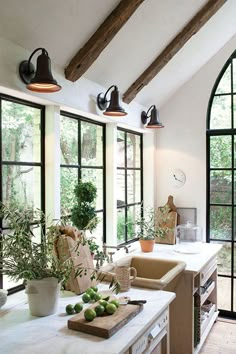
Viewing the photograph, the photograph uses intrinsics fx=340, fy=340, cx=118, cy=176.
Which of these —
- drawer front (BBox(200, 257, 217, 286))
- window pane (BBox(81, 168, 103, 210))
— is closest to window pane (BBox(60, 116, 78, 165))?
window pane (BBox(81, 168, 103, 210))

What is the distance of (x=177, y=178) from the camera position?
4.08 metres

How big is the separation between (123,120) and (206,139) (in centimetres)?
114

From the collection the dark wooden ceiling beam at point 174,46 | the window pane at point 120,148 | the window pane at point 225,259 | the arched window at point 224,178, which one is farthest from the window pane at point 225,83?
the window pane at point 225,259

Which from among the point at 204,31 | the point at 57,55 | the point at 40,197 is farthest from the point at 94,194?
the point at 204,31

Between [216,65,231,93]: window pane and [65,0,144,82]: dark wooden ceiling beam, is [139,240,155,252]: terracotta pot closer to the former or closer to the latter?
Answer: [65,0,144,82]: dark wooden ceiling beam

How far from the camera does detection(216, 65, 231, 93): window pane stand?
12.8ft

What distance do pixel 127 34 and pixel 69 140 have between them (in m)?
0.95

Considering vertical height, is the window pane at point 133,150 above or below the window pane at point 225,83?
below

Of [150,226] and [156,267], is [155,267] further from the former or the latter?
[150,226]

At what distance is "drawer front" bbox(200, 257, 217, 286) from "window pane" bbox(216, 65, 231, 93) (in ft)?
6.29

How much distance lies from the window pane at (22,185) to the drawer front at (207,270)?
1.59 m

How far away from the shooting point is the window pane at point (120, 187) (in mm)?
3566

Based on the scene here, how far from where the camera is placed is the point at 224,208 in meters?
3.93

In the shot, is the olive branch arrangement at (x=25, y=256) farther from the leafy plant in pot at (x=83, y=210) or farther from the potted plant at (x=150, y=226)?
the potted plant at (x=150, y=226)
